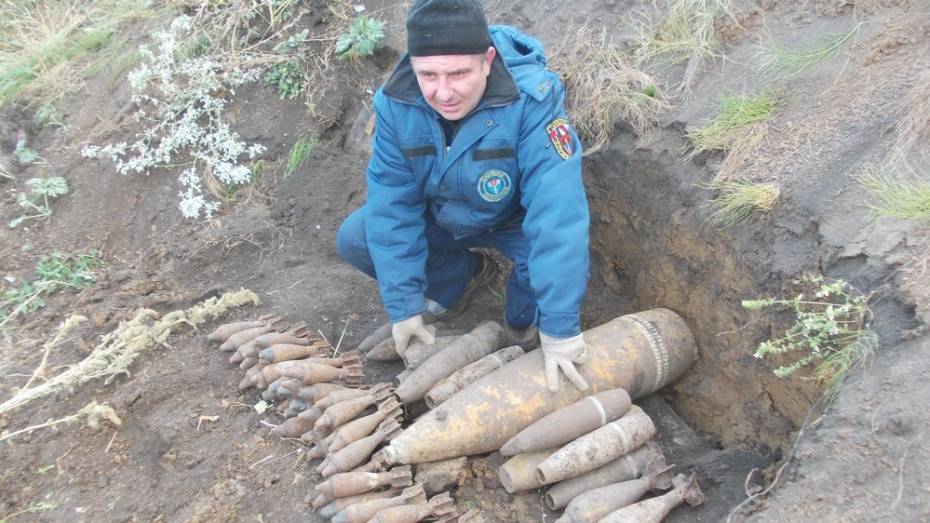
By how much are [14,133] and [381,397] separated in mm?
4327

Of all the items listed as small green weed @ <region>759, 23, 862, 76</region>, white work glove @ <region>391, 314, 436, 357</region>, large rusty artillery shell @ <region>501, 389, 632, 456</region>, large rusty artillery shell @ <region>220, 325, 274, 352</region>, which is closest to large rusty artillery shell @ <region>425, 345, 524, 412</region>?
white work glove @ <region>391, 314, 436, 357</region>

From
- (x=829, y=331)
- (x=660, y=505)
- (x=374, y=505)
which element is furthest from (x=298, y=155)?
(x=829, y=331)

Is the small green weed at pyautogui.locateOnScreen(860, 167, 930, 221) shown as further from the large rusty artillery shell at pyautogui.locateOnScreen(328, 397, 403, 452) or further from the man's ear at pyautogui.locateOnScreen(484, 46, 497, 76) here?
the large rusty artillery shell at pyautogui.locateOnScreen(328, 397, 403, 452)

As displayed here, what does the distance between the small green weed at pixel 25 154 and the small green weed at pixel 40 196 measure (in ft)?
1.04

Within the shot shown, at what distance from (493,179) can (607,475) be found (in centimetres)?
145

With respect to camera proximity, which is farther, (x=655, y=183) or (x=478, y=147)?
(x=655, y=183)

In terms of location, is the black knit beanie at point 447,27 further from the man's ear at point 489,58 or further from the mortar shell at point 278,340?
the mortar shell at point 278,340

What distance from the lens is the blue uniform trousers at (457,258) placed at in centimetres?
373

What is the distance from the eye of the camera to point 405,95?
3193 mm

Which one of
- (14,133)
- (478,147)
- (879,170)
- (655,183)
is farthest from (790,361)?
(14,133)

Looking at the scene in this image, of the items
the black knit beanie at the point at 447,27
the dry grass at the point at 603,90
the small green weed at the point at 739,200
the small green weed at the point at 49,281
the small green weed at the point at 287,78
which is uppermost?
the black knit beanie at the point at 447,27

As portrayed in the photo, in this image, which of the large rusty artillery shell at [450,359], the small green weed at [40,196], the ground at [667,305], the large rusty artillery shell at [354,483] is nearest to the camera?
the ground at [667,305]

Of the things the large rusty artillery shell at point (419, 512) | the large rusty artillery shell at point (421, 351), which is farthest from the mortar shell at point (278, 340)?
the large rusty artillery shell at point (419, 512)

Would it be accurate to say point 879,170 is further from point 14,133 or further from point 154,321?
point 14,133
